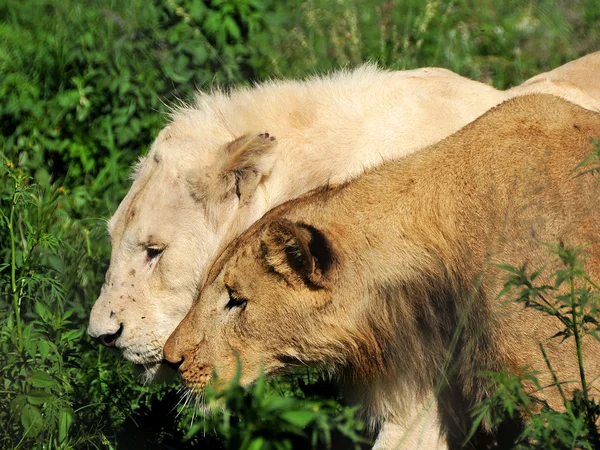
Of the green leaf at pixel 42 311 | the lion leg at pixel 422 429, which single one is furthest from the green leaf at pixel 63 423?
the lion leg at pixel 422 429

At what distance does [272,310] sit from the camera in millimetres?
4031

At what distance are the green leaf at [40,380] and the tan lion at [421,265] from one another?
61 cm

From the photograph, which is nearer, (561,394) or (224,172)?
(561,394)

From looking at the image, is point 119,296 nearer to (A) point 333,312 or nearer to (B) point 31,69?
(A) point 333,312

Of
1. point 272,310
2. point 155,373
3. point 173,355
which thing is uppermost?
point 272,310

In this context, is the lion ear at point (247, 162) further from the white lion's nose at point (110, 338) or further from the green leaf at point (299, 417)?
the green leaf at point (299, 417)

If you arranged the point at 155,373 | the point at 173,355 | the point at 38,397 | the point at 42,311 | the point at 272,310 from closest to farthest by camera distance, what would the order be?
1. the point at 272,310
2. the point at 173,355
3. the point at 38,397
4. the point at 42,311
5. the point at 155,373

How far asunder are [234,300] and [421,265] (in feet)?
2.55

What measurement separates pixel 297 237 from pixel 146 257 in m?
1.64

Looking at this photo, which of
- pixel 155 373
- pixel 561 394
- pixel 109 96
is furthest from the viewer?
pixel 109 96

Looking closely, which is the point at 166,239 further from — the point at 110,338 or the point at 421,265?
the point at 421,265

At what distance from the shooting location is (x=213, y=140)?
Result: 537 cm

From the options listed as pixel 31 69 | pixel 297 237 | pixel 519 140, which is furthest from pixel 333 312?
pixel 31 69

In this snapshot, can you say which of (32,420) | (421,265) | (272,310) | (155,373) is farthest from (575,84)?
(32,420)
